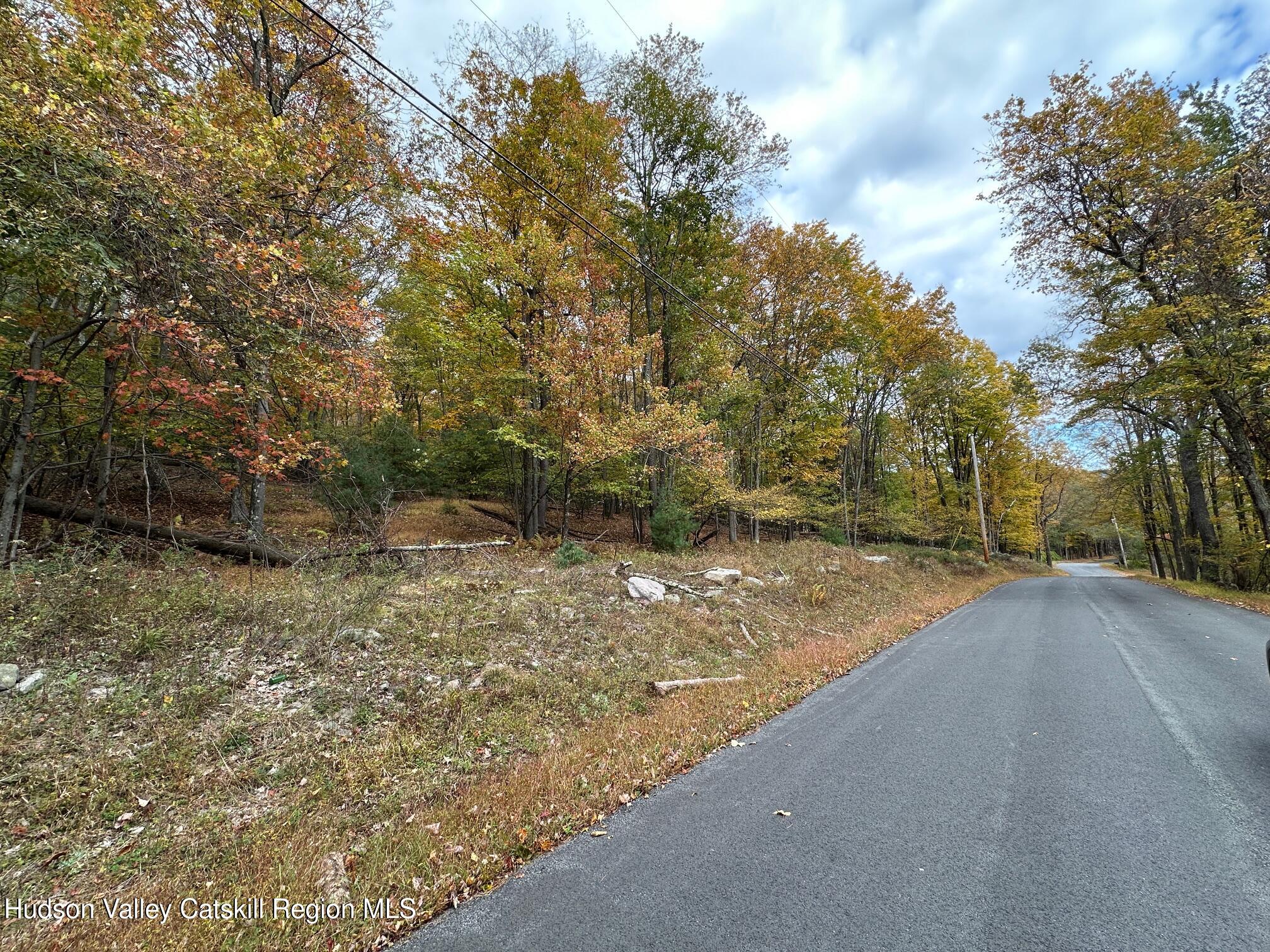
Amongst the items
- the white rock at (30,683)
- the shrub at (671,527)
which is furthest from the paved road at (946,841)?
the shrub at (671,527)

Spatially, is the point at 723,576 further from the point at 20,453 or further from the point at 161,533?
the point at 20,453

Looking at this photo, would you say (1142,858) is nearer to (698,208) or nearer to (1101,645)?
(1101,645)

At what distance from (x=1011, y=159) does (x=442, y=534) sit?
836 inches

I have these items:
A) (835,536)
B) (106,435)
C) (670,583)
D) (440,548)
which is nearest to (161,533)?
(106,435)

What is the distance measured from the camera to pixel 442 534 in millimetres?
14477

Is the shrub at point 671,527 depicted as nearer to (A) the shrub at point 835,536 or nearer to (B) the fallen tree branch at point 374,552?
(B) the fallen tree branch at point 374,552

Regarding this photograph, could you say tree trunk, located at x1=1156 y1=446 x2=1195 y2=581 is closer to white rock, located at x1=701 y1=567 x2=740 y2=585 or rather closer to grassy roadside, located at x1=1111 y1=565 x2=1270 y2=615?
grassy roadside, located at x1=1111 y1=565 x2=1270 y2=615

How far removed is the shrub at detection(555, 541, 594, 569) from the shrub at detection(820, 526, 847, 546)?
11678 millimetres

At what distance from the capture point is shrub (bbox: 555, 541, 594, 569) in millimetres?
10828

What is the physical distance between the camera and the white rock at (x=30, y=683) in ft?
11.9

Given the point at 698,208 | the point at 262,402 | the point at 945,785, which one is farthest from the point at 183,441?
the point at 698,208

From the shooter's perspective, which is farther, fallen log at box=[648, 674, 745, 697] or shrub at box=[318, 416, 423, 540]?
shrub at box=[318, 416, 423, 540]

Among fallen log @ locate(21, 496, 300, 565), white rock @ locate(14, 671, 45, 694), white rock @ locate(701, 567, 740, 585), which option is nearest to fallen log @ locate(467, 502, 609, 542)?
white rock @ locate(701, 567, 740, 585)

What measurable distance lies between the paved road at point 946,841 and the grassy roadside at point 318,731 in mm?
485
